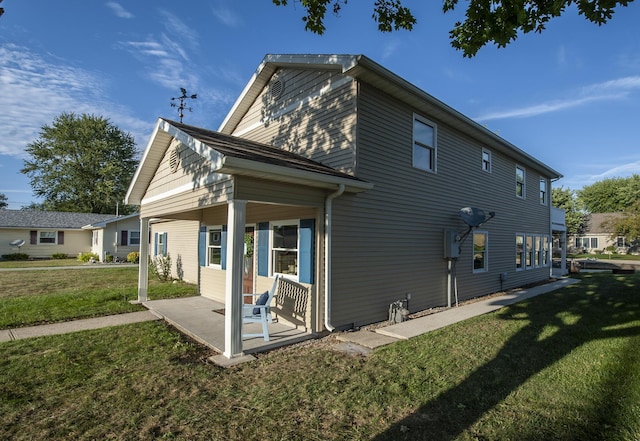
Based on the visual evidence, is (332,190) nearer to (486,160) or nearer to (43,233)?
(486,160)

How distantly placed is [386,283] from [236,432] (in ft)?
16.1

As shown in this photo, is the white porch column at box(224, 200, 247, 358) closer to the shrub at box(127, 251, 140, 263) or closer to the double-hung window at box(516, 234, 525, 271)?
the double-hung window at box(516, 234, 525, 271)

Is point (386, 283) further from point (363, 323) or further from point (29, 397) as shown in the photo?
point (29, 397)

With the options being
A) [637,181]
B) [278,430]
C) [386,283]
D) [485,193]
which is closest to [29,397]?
[278,430]

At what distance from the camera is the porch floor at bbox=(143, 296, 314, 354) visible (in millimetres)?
5742

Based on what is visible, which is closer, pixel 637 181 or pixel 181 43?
pixel 181 43

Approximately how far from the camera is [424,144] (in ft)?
28.2

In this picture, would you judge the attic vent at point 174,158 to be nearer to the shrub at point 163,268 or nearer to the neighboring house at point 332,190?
the neighboring house at point 332,190

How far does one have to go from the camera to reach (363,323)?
693 centimetres

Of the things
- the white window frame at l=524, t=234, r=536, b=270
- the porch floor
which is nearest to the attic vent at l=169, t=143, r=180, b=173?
the porch floor

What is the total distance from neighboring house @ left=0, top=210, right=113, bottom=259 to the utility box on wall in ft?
94.9

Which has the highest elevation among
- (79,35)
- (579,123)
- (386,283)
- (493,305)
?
(79,35)

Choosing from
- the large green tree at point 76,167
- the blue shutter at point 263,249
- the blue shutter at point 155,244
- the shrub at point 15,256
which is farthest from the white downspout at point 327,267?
the large green tree at point 76,167

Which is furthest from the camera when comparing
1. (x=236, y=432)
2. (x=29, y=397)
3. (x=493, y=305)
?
(x=493, y=305)
